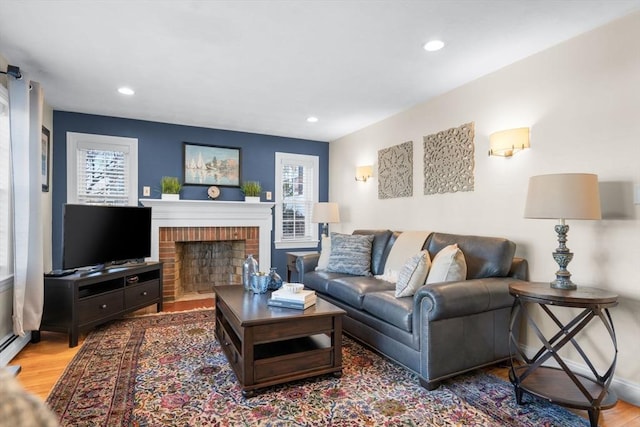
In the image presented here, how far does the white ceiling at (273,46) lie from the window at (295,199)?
1.68 m

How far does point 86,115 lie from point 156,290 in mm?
2368

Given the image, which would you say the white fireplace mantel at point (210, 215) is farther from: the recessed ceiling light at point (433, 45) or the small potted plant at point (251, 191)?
the recessed ceiling light at point (433, 45)

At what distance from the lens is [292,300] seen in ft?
8.11

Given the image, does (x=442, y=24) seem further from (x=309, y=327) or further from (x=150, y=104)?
(x=150, y=104)

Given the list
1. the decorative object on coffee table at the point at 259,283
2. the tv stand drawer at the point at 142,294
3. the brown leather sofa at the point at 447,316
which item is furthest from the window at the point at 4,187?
the brown leather sofa at the point at 447,316

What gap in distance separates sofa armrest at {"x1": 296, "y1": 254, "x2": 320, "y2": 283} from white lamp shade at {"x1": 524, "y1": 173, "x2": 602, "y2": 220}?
8.40 ft

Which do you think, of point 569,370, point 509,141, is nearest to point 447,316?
point 569,370

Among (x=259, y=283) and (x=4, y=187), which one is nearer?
(x=4, y=187)

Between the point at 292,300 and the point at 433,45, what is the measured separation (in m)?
2.14

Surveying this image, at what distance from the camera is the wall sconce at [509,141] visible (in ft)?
9.22

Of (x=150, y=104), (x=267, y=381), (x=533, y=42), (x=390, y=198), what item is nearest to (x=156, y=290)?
(x=150, y=104)

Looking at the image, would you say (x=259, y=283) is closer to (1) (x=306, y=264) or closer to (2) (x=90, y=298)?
(1) (x=306, y=264)

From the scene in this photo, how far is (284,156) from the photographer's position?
562cm

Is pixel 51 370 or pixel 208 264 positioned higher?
pixel 208 264
